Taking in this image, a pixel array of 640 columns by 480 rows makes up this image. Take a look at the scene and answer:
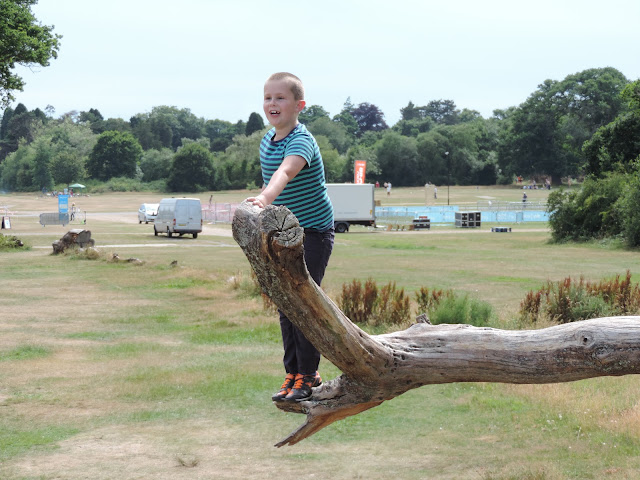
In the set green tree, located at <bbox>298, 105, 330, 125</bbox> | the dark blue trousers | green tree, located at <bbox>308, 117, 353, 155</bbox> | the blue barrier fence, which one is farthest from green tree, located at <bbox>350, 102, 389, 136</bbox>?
the dark blue trousers

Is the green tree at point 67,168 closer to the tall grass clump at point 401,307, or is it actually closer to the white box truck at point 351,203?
the white box truck at point 351,203

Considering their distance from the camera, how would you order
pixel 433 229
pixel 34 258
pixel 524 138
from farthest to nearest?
pixel 524 138
pixel 433 229
pixel 34 258

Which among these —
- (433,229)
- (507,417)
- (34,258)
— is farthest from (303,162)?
(433,229)

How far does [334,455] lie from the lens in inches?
398

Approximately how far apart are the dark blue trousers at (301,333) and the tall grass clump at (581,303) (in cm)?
1174

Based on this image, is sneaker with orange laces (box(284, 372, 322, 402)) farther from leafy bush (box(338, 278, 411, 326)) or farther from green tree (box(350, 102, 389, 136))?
green tree (box(350, 102, 389, 136))

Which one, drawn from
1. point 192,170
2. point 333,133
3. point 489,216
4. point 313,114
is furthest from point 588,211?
point 313,114

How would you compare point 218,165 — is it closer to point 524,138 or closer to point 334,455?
point 524,138

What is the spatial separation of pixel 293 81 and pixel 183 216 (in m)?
43.6

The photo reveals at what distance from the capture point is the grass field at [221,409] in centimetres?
956

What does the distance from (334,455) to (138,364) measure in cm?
566

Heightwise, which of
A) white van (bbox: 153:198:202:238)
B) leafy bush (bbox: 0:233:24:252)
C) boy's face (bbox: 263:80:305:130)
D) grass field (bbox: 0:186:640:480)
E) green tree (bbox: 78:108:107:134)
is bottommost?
grass field (bbox: 0:186:640:480)

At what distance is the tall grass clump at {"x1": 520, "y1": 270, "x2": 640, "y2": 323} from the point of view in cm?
1541

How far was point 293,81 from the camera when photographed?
394 centimetres
